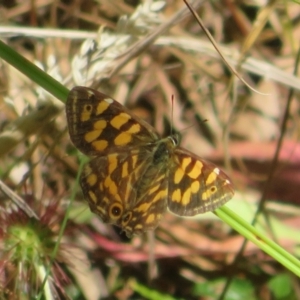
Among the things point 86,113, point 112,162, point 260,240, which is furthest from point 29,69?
point 260,240

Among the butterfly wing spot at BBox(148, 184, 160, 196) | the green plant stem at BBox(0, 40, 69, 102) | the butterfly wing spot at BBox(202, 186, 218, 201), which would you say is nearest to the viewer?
the green plant stem at BBox(0, 40, 69, 102)

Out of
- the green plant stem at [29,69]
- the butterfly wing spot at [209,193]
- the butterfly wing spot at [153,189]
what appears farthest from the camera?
the butterfly wing spot at [153,189]

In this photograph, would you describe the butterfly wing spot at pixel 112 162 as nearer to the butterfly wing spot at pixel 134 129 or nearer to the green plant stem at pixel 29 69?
the butterfly wing spot at pixel 134 129

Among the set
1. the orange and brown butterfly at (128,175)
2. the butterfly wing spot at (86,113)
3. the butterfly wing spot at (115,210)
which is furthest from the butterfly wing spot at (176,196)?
the butterfly wing spot at (86,113)

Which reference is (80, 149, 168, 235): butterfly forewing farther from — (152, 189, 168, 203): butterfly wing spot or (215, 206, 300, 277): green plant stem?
(215, 206, 300, 277): green plant stem

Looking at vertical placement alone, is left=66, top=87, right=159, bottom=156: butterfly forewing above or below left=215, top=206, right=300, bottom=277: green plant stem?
above

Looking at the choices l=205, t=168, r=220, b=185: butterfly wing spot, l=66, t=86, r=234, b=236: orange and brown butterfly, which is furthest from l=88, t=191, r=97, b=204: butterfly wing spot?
l=205, t=168, r=220, b=185: butterfly wing spot

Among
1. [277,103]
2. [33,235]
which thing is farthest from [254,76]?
[33,235]

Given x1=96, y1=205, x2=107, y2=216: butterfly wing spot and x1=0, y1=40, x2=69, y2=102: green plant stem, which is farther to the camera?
x1=96, y1=205, x2=107, y2=216: butterfly wing spot

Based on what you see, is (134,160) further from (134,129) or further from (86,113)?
(86,113)
